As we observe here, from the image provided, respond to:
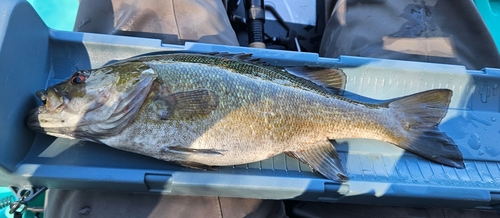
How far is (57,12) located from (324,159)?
267 centimetres

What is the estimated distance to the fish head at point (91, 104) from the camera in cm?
152

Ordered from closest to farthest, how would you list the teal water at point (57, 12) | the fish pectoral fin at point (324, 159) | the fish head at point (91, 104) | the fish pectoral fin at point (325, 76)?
the fish head at point (91, 104), the fish pectoral fin at point (324, 159), the fish pectoral fin at point (325, 76), the teal water at point (57, 12)

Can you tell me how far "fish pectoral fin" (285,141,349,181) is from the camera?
1.75m

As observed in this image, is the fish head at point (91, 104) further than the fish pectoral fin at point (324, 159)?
No

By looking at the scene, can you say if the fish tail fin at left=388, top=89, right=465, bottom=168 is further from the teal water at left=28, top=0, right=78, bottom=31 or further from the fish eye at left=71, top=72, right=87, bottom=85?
the teal water at left=28, top=0, right=78, bottom=31

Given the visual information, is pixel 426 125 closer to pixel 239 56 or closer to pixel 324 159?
pixel 324 159

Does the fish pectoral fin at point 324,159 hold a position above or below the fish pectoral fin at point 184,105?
below

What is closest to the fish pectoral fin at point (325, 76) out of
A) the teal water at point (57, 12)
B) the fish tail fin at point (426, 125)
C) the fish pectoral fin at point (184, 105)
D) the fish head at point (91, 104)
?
the fish tail fin at point (426, 125)

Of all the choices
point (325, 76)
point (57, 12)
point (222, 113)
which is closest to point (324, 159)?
point (325, 76)

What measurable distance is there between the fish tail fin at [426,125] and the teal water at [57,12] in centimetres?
274

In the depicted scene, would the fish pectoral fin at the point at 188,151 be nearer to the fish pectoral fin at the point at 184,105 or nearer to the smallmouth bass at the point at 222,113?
the smallmouth bass at the point at 222,113

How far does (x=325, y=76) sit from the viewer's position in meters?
1.90

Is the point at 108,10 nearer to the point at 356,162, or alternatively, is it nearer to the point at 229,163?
the point at 229,163

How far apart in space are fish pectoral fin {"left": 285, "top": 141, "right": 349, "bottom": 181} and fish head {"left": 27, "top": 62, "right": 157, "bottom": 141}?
0.87 meters
